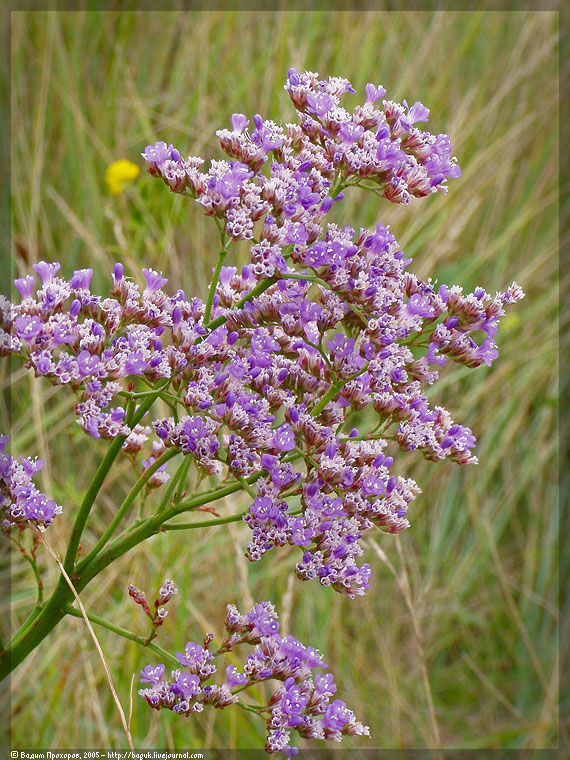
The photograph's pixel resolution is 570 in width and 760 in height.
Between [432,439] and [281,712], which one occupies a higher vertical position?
[432,439]

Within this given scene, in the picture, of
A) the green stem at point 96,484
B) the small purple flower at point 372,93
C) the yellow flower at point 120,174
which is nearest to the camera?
the green stem at point 96,484

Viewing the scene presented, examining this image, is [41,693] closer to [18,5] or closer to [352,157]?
[352,157]

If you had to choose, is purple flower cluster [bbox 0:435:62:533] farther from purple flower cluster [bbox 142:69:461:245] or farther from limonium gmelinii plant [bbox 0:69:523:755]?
purple flower cluster [bbox 142:69:461:245]

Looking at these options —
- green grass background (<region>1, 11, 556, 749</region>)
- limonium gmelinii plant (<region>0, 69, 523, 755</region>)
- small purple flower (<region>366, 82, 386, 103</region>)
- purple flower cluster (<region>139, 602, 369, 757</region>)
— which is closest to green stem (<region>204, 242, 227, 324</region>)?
limonium gmelinii plant (<region>0, 69, 523, 755</region>)

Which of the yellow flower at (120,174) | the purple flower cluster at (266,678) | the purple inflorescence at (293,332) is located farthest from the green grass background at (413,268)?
the purple inflorescence at (293,332)

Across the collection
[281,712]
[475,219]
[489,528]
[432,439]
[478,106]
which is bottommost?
[281,712]

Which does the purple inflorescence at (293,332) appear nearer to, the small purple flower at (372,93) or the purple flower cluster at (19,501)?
the small purple flower at (372,93)

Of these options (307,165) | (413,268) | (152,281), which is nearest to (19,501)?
(152,281)

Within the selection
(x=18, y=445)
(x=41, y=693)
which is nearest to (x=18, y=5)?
(x=18, y=445)
